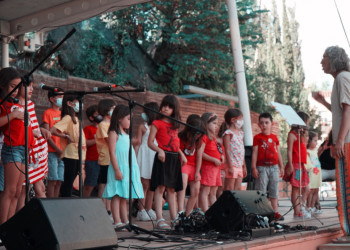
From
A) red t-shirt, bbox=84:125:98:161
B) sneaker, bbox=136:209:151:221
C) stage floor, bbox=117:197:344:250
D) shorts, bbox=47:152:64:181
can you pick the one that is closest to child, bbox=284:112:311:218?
stage floor, bbox=117:197:344:250

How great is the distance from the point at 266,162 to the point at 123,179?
2.45 meters

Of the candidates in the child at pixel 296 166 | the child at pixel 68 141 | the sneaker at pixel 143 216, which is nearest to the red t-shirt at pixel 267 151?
the child at pixel 296 166

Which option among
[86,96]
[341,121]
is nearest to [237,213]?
[341,121]

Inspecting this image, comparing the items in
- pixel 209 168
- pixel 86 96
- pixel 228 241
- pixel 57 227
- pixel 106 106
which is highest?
pixel 86 96

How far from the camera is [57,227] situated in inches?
116

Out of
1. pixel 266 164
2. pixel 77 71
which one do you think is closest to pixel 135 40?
pixel 77 71

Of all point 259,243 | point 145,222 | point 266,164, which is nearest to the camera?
point 259,243

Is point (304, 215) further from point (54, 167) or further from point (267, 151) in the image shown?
point (54, 167)

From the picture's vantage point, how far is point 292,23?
2362 cm

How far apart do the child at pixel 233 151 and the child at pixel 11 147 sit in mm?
3180

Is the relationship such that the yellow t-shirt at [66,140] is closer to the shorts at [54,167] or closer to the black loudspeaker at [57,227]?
the shorts at [54,167]

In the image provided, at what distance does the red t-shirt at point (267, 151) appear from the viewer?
6.73m

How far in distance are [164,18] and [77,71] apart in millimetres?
3104

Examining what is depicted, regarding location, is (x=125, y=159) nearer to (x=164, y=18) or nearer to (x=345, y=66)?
(x=345, y=66)
